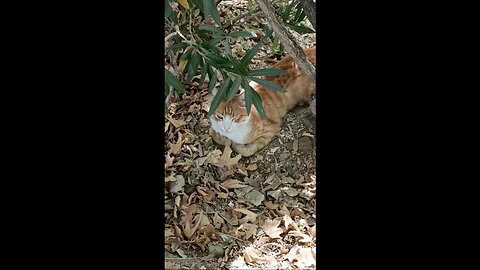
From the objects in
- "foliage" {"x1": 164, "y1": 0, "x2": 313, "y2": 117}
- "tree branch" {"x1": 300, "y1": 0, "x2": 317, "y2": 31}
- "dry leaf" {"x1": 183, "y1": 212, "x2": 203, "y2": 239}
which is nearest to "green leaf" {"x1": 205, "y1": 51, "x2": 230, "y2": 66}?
"foliage" {"x1": 164, "y1": 0, "x2": 313, "y2": 117}

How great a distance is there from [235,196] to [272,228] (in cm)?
18

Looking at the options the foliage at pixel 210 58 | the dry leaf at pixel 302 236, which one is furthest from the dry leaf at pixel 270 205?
the foliage at pixel 210 58

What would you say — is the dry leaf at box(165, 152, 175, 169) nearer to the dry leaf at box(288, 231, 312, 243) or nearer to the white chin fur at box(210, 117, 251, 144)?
the white chin fur at box(210, 117, 251, 144)

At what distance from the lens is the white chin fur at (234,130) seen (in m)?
1.84

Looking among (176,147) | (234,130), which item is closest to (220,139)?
(234,130)

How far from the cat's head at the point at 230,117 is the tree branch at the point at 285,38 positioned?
0.45 meters

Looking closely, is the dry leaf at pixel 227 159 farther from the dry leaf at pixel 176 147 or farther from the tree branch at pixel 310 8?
the tree branch at pixel 310 8

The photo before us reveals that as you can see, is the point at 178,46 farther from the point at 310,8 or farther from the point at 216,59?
the point at 310,8

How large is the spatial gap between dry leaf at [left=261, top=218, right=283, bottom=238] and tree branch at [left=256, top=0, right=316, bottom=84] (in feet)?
1.53
